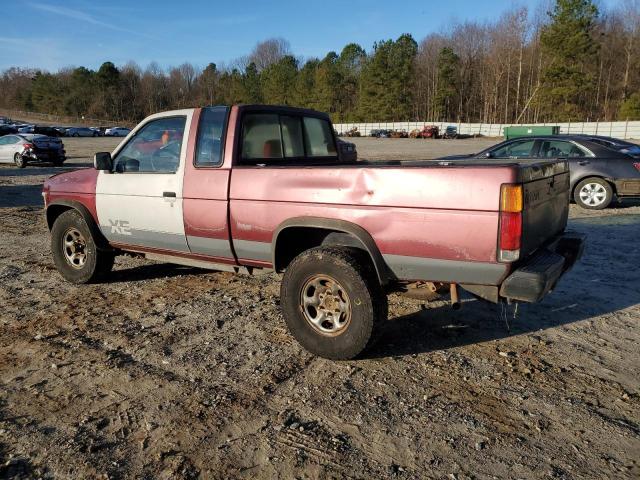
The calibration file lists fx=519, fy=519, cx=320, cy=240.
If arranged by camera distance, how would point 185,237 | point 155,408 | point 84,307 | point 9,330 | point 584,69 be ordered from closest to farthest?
point 155,408
point 9,330
point 185,237
point 84,307
point 584,69

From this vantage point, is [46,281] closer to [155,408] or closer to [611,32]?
[155,408]

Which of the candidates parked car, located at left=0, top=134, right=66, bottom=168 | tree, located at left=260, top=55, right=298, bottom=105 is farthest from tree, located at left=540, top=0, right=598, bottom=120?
parked car, located at left=0, top=134, right=66, bottom=168

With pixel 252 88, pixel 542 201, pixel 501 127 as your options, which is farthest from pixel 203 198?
pixel 252 88

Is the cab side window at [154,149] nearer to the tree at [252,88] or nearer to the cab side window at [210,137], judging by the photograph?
the cab side window at [210,137]

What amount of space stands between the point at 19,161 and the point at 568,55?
201 ft

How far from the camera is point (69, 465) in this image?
2.71m

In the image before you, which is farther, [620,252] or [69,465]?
[620,252]

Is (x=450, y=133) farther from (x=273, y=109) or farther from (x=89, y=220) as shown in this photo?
(x=89, y=220)

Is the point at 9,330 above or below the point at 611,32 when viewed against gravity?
below

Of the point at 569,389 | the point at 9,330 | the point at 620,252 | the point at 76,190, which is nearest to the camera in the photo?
the point at 569,389

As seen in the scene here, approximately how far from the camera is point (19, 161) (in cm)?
2161

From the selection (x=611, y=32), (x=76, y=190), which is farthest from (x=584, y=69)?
(x=76, y=190)

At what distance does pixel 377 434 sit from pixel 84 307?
11.4ft

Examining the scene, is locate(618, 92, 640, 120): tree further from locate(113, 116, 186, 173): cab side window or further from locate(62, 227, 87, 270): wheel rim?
locate(62, 227, 87, 270): wheel rim
